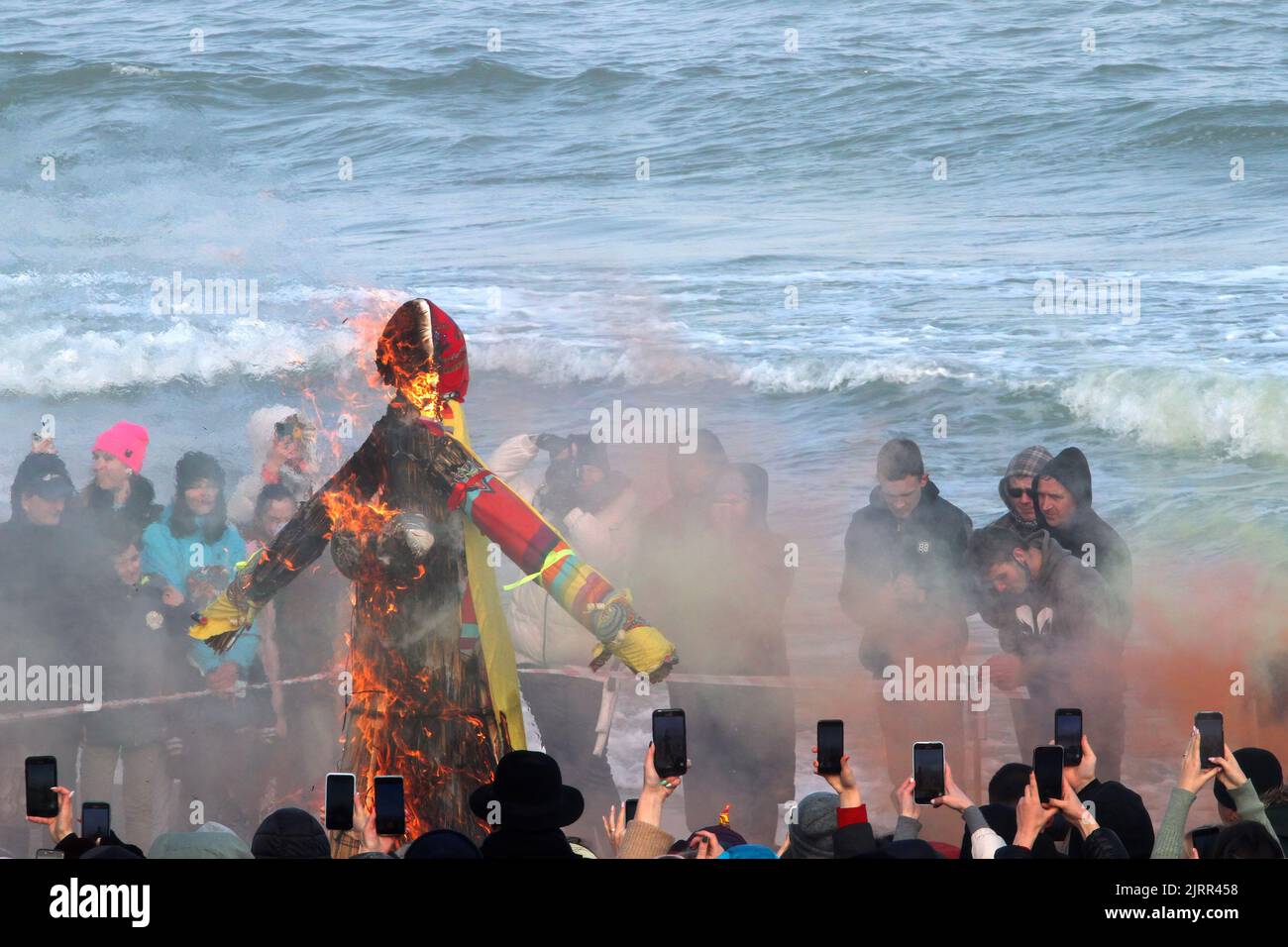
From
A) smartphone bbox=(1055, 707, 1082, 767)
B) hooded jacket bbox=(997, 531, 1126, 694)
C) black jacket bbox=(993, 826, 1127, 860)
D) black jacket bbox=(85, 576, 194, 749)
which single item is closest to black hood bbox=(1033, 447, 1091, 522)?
hooded jacket bbox=(997, 531, 1126, 694)

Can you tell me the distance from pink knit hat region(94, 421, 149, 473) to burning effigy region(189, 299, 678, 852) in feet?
6.60

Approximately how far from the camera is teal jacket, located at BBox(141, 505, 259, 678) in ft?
28.3

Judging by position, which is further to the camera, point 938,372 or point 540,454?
point 938,372

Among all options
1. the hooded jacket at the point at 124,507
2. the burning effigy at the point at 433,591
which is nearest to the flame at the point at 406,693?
the burning effigy at the point at 433,591

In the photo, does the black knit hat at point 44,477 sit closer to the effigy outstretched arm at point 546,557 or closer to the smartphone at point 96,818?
the effigy outstretched arm at point 546,557

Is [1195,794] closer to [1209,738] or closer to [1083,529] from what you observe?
[1209,738]

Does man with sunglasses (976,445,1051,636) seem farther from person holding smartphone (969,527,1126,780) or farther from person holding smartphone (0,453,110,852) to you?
person holding smartphone (0,453,110,852)

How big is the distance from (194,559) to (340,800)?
11.1 ft

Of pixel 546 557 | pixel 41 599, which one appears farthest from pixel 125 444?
pixel 546 557

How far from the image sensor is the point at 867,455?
1284cm

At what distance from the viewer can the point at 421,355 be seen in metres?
7.14
